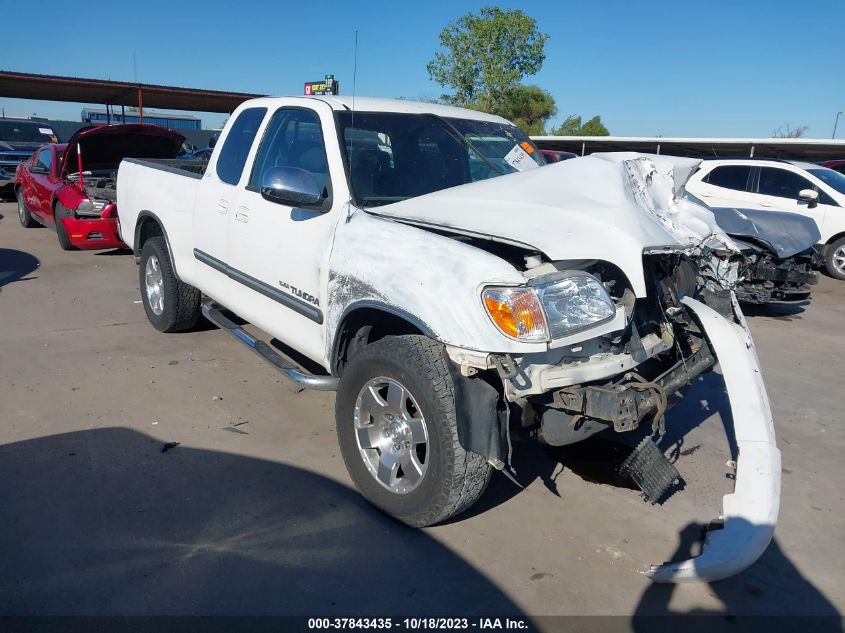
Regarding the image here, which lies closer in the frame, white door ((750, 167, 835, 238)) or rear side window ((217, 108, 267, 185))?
rear side window ((217, 108, 267, 185))

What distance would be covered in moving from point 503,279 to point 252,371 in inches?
124

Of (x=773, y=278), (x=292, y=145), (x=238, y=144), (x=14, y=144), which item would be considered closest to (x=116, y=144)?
(x=238, y=144)

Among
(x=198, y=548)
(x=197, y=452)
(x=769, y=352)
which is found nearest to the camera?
(x=198, y=548)

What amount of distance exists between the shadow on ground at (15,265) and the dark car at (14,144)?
7005mm

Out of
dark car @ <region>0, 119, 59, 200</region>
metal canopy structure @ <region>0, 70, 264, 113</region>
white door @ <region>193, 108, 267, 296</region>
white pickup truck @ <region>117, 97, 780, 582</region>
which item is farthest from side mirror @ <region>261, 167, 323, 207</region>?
metal canopy structure @ <region>0, 70, 264, 113</region>

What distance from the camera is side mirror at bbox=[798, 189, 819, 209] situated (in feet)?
34.9

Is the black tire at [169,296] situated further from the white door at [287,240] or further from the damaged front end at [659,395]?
the damaged front end at [659,395]

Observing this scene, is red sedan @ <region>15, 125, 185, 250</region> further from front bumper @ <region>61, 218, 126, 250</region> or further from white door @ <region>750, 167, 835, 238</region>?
white door @ <region>750, 167, 835, 238</region>

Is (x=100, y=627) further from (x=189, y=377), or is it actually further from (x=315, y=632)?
(x=189, y=377)

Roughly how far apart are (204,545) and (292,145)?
2.45m

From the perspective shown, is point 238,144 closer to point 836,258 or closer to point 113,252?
point 113,252

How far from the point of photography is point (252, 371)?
17.8 ft

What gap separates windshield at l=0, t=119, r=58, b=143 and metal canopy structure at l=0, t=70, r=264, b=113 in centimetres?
105

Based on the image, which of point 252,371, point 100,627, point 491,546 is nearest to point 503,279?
point 491,546
